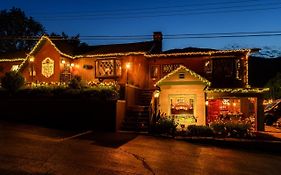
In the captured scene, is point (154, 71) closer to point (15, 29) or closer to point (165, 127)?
point (165, 127)

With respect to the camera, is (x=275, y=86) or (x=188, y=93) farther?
(x=275, y=86)

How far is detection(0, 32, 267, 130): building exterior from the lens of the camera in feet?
73.1

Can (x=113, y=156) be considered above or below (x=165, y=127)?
below

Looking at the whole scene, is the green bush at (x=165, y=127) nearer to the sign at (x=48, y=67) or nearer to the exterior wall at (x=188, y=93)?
the exterior wall at (x=188, y=93)

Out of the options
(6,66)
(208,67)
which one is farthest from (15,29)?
(208,67)

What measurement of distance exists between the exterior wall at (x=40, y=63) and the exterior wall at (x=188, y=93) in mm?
9484

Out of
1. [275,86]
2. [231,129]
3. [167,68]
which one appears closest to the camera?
[231,129]

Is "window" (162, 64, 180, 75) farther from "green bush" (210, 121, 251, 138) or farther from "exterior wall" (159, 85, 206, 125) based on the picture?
"green bush" (210, 121, 251, 138)

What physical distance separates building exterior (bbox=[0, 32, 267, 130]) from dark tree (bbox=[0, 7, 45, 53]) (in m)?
13.5

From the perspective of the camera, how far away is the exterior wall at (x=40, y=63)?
88.4 ft

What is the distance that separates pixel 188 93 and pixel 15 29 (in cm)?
3068

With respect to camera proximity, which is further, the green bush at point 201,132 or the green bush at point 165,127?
the green bush at point 165,127

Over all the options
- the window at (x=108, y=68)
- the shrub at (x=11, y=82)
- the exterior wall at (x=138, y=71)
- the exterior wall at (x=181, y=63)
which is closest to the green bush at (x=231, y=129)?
the exterior wall at (x=181, y=63)

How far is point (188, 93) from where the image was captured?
74.2ft
